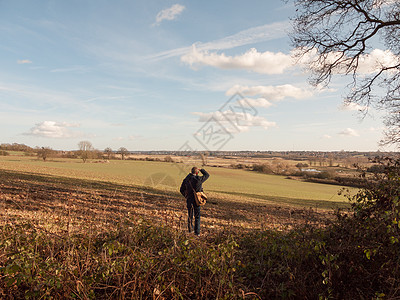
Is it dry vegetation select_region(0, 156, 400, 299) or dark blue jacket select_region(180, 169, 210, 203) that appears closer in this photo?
dry vegetation select_region(0, 156, 400, 299)

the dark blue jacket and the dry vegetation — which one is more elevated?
the dark blue jacket

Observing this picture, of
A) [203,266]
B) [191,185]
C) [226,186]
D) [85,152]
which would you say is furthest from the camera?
[85,152]

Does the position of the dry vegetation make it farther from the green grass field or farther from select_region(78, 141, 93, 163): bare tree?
select_region(78, 141, 93, 163): bare tree

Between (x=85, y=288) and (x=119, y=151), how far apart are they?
314 feet

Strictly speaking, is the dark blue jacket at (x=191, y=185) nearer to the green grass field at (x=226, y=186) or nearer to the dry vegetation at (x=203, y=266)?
the dry vegetation at (x=203, y=266)

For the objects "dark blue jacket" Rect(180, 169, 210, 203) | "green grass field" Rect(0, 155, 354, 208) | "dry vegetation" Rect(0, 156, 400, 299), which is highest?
"dark blue jacket" Rect(180, 169, 210, 203)

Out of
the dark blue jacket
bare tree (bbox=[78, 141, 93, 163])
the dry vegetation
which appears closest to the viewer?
the dry vegetation

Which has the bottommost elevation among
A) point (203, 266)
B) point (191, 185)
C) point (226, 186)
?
point (226, 186)

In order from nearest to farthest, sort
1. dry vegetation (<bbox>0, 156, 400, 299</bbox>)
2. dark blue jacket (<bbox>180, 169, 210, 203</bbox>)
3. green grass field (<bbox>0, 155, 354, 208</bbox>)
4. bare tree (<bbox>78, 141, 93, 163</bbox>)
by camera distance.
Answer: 1. dry vegetation (<bbox>0, 156, 400, 299</bbox>)
2. dark blue jacket (<bbox>180, 169, 210, 203</bbox>)
3. green grass field (<bbox>0, 155, 354, 208</bbox>)
4. bare tree (<bbox>78, 141, 93, 163</bbox>)

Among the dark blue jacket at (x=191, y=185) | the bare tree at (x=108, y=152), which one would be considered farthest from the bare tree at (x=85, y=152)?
the dark blue jacket at (x=191, y=185)

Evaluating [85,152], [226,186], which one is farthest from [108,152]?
[226,186]

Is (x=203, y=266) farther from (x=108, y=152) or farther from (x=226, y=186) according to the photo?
(x=108, y=152)

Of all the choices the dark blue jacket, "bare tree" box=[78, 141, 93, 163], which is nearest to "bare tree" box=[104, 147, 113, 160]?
"bare tree" box=[78, 141, 93, 163]

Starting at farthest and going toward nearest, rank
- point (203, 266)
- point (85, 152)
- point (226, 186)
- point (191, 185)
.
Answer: point (85, 152) → point (226, 186) → point (191, 185) → point (203, 266)
